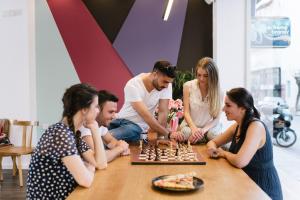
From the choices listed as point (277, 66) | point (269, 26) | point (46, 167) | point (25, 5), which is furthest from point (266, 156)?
point (25, 5)

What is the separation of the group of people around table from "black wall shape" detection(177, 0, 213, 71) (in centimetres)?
248

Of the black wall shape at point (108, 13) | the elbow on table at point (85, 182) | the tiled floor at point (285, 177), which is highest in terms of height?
the black wall shape at point (108, 13)

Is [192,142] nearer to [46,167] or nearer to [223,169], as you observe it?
[223,169]

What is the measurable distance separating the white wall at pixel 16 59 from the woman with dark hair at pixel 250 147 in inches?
149

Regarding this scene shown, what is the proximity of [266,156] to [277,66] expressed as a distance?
2923 mm

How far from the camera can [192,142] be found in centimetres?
293

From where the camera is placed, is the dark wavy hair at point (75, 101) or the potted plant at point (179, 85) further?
the potted plant at point (179, 85)

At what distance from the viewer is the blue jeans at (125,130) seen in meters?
2.90

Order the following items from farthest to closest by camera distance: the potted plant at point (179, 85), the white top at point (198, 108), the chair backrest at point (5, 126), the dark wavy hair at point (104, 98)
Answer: the chair backrest at point (5, 126)
the potted plant at point (179, 85)
the white top at point (198, 108)
the dark wavy hair at point (104, 98)

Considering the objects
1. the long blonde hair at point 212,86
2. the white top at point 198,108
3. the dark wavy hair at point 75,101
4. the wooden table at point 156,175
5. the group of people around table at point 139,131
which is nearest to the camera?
the wooden table at point 156,175

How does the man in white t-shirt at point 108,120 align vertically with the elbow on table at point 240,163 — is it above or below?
above

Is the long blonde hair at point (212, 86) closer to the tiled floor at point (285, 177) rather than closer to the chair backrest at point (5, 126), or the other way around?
the tiled floor at point (285, 177)

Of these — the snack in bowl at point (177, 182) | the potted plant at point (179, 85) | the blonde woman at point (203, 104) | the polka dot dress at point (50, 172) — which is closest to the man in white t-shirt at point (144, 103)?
the blonde woman at point (203, 104)

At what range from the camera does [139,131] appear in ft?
9.93
